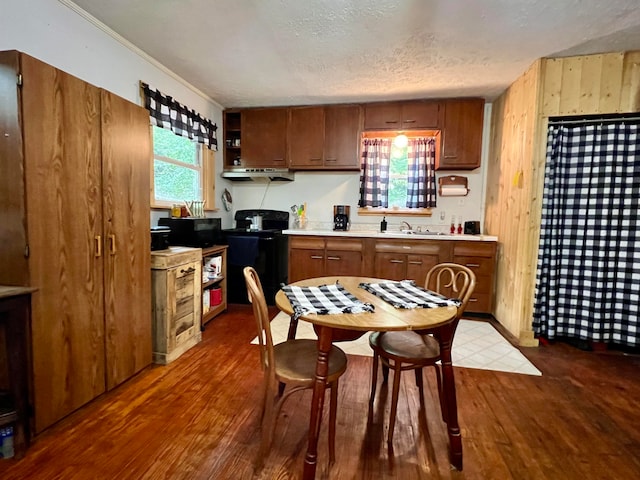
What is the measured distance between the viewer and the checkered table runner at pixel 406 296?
4.84 ft

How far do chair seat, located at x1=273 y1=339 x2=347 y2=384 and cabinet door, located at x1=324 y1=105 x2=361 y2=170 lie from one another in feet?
8.59

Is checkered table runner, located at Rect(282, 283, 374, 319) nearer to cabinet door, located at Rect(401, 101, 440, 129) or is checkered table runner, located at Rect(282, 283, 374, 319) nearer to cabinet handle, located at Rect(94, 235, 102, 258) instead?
cabinet handle, located at Rect(94, 235, 102, 258)

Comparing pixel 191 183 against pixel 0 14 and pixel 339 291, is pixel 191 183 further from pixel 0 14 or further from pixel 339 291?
pixel 339 291

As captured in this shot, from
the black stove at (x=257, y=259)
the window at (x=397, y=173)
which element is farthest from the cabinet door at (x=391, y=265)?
the black stove at (x=257, y=259)

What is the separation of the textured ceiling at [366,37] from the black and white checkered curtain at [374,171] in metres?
0.76

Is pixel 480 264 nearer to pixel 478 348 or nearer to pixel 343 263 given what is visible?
pixel 478 348

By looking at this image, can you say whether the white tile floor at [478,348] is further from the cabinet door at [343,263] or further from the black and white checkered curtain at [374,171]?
the black and white checkered curtain at [374,171]

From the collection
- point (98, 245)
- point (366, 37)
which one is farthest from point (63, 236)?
point (366, 37)

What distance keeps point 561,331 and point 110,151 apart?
12.4 feet

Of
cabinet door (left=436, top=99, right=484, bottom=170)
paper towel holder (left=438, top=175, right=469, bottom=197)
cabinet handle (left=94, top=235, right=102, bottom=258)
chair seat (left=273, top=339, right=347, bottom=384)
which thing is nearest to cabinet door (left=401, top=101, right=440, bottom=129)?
cabinet door (left=436, top=99, right=484, bottom=170)

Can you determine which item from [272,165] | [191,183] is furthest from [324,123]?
[191,183]

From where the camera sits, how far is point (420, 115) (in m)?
3.59

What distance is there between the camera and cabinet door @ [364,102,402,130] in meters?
3.64

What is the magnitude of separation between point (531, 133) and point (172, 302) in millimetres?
3290
